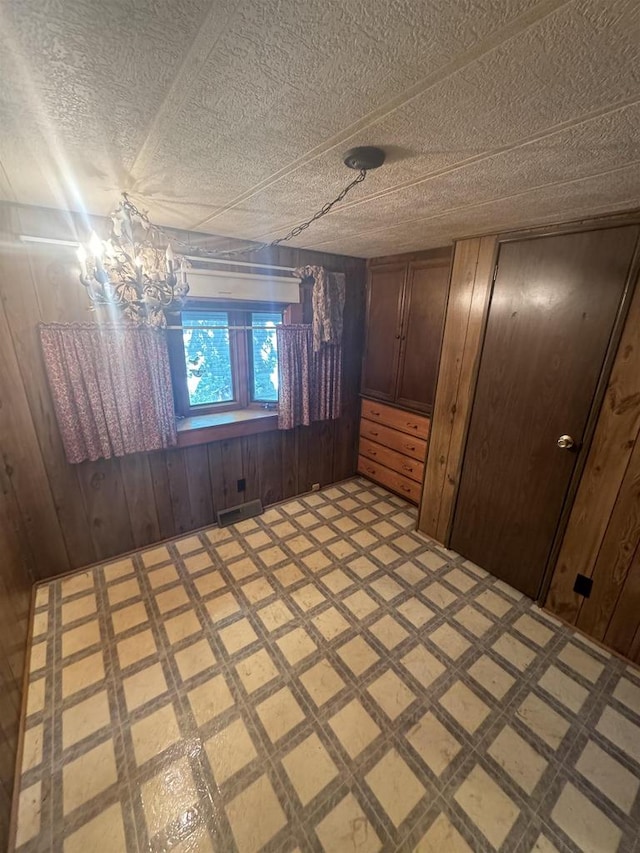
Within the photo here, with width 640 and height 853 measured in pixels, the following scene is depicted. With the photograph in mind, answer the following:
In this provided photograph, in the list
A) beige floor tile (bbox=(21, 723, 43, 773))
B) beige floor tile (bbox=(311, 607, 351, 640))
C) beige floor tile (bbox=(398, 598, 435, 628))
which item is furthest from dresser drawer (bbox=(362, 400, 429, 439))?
beige floor tile (bbox=(21, 723, 43, 773))

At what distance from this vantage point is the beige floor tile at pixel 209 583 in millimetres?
2133

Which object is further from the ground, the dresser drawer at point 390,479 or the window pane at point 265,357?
the window pane at point 265,357

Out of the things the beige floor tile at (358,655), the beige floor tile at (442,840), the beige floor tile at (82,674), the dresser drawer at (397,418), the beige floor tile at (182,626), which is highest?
the dresser drawer at (397,418)

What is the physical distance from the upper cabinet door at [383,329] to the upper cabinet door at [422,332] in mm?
82

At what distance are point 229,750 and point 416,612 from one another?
1153mm

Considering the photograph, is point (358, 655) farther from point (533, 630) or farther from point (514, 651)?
point (533, 630)

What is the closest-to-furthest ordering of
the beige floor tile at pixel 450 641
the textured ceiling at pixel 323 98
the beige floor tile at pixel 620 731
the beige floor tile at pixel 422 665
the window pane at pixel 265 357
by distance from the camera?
1. the textured ceiling at pixel 323 98
2. the beige floor tile at pixel 620 731
3. the beige floor tile at pixel 422 665
4. the beige floor tile at pixel 450 641
5. the window pane at pixel 265 357

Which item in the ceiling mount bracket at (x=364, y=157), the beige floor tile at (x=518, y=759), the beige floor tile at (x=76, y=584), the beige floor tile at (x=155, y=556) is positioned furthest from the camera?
the beige floor tile at (x=155, y=556)

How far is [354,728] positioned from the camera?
1424 millimetres

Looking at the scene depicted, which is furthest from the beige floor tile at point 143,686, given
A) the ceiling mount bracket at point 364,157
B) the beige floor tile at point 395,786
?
the ceiling mount bracket at point 364,157

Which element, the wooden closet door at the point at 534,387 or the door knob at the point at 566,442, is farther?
the door knob at the point at 566,442

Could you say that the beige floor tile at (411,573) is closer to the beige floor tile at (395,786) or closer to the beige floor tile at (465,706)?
the beige floor tile at (465,706)

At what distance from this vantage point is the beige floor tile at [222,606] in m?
1.95

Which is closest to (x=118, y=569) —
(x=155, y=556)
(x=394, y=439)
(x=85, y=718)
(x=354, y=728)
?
(x=155, y=556)
